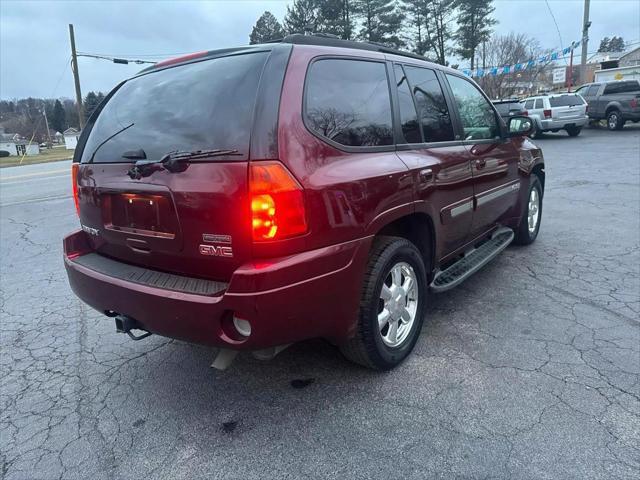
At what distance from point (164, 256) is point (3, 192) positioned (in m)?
13.0

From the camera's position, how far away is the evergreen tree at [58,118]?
86562mm

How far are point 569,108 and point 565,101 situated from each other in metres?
0.45

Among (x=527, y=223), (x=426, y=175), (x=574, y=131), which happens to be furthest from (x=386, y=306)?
(x=574, y=131)

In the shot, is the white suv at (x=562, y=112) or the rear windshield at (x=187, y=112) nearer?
the rear windshield at (x=187, y=112)

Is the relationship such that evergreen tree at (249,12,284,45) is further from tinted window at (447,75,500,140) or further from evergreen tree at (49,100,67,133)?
evergreen tree at (49,100,67,133)

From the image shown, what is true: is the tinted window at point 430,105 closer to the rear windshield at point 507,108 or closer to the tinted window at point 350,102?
A: the tinted window at point 350,102

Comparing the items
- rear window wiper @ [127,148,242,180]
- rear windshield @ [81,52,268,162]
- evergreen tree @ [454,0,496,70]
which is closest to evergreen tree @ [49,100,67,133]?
evergreen tree @ [454,0,496,70]

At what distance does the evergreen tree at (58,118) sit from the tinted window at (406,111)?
98.2 metres

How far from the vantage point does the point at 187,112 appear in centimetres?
248

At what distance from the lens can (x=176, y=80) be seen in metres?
2.72

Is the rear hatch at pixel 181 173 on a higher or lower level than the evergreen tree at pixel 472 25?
lower

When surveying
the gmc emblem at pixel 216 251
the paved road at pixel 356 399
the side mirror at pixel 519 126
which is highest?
the side mirror at pixel 519 126

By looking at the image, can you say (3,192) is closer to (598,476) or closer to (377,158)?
(377,158)

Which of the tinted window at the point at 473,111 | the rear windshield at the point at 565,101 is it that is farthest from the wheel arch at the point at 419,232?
the rear windshield at the point at 565,101
